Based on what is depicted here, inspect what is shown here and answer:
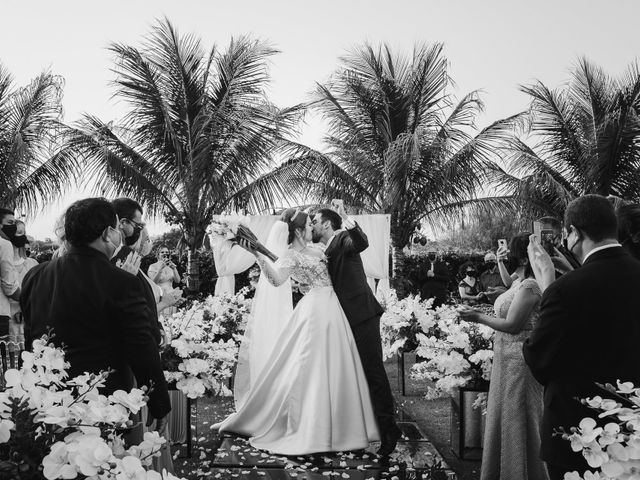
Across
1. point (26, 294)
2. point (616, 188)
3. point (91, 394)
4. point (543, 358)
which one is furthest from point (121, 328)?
point (616, 188)

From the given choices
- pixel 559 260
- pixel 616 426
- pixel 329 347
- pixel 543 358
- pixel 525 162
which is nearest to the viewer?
pixel 616 426

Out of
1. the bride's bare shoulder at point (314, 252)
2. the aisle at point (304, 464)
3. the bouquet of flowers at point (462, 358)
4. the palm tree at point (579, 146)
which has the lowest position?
the aisle at point (304, 464)

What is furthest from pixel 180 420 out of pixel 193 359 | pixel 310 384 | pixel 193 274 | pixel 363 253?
pixel 193 274

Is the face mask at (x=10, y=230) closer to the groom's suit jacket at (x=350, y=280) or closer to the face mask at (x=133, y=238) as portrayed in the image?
the face mask at (x=133, y=238)

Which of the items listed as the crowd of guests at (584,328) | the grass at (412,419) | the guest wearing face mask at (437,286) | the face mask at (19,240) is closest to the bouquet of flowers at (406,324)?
the grass at (412,419)

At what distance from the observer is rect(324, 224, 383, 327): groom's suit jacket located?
5.96m

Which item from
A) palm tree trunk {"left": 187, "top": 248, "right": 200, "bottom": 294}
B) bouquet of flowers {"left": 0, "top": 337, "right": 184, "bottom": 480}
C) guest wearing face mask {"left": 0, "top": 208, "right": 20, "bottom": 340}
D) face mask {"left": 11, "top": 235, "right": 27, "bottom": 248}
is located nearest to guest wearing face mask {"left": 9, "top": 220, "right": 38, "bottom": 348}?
face mask {"left": 11, "top": 235, "right": 27, "bottom": 248}

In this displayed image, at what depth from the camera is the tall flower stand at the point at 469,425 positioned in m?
5.83

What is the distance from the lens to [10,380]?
1761 mm

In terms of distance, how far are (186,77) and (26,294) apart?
478 inches

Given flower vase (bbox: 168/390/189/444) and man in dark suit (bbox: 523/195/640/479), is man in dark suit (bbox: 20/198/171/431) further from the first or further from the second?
flower vase (bbox: 168/390/189/444)

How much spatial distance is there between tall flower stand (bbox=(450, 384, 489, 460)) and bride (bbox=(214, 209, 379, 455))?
802mm

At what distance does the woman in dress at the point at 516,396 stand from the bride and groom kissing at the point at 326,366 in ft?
4.28

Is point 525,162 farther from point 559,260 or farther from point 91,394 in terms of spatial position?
point 91,394
